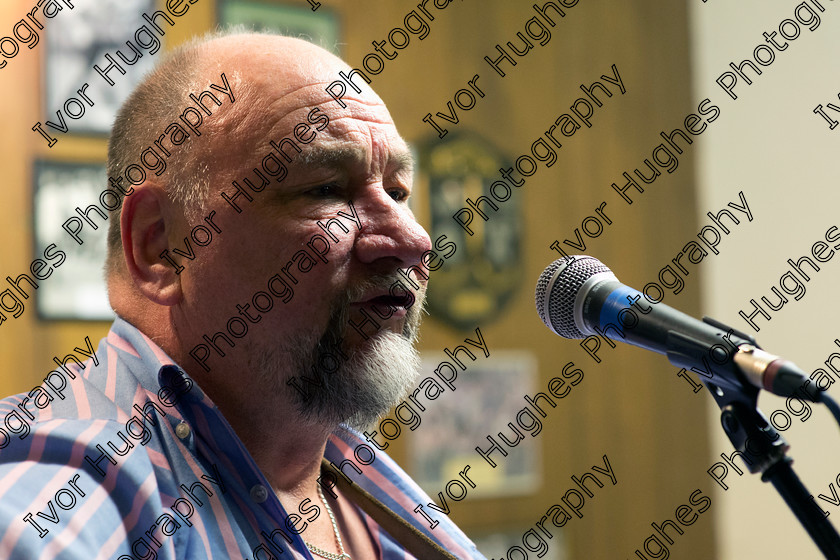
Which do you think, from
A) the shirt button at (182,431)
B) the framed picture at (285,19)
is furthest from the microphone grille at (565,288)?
the framed picture at (285,19)

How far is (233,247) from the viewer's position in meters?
1.17

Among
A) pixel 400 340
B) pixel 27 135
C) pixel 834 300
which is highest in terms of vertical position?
pixel 834 300

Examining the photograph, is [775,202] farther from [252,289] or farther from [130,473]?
[130,473]

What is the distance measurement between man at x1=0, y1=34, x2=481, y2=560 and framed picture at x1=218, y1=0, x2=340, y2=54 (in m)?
0.77

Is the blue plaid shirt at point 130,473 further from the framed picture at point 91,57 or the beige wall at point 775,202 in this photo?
the beige wall at point 775,202

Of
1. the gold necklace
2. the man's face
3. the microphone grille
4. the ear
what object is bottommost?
the gold necklace

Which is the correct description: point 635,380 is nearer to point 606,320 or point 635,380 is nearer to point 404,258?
point 404,258

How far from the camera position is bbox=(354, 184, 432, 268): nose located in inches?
46.4

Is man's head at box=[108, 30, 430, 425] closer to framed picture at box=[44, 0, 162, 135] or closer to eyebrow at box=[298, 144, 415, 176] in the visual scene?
eyebrow at box=[298, 144, 415, 176]

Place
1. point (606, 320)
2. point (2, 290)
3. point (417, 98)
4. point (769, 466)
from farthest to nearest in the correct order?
point (417, 98)
point (2, 290)
point (606, 320)
point (769, 466)

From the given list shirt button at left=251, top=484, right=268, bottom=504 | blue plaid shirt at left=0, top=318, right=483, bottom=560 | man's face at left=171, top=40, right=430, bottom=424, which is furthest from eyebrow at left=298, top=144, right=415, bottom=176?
shirt button at left=251, top=484, right=268, bottom=504

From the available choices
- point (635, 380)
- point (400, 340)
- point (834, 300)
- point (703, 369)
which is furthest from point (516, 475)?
point (703, 369)

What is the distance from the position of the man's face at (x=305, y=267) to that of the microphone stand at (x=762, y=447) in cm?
49

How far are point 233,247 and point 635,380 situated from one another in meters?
1.79
